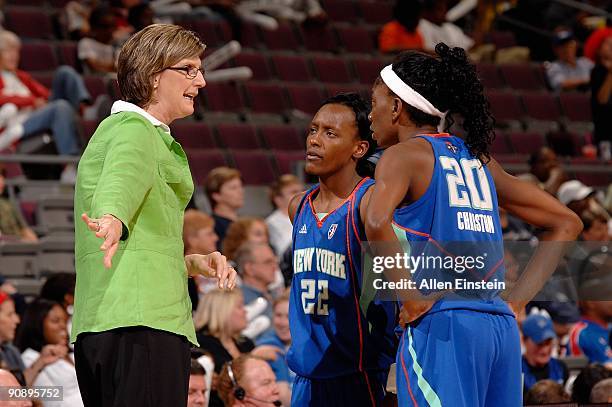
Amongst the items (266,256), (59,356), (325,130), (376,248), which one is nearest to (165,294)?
(376,248)

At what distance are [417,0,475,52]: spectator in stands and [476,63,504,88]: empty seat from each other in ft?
1.12

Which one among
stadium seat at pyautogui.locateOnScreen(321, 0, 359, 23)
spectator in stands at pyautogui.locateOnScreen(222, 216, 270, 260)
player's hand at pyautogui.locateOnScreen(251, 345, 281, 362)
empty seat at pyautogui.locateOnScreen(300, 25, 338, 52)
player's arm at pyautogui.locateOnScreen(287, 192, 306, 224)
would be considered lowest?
player's hand at pyautogui.locateOnScreen(251, 345, 281, 362)

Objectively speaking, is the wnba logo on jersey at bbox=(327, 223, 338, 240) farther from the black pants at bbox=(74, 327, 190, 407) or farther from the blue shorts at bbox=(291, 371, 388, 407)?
the black pants at bbox=(74, 327, 190, 407)

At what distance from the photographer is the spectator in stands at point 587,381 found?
605 cm

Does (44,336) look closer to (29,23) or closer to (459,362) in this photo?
(459,362)

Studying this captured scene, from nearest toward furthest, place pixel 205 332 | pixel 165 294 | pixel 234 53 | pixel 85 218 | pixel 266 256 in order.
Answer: pixel 85 218
pixel 165 294
pixel 205 332
pixel 266 256
pixel 234 53

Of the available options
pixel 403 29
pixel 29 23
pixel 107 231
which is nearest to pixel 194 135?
pixel 29 23

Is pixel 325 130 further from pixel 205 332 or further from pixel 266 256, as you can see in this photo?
pixel 266 256

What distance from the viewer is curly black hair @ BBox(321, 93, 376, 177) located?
14.8 ft

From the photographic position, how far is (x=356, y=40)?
1320 cm

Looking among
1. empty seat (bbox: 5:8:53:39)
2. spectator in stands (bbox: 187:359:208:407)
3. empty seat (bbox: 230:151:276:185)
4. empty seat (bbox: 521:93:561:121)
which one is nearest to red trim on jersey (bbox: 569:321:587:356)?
spectator in stands (bbox: 187:359:208:407)

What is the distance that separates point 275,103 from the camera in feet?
38.1

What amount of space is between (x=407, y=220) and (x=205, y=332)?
3.17m

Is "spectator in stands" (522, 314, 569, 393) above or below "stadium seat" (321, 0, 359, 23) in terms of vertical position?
below
